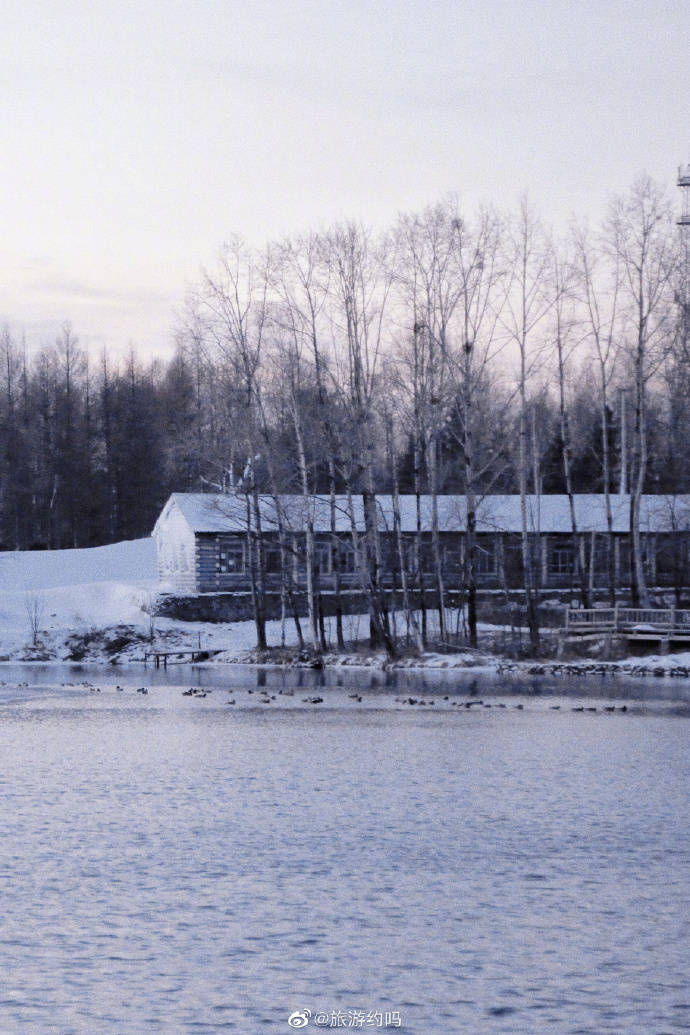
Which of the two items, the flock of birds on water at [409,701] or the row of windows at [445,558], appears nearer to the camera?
the flock of birds on water at [409,701]

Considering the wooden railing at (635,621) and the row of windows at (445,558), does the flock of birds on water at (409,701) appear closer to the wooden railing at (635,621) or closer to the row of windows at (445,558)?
the wooden railing at (635,621)

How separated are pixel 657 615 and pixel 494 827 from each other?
31.2 metres

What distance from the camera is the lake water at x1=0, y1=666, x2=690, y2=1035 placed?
8.45 metres

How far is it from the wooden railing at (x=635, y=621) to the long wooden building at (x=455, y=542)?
12.0m

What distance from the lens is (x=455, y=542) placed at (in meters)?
62.4

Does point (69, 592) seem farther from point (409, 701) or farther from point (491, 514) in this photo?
point (409, 701)

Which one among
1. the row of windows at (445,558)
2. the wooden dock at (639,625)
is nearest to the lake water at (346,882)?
the wooden dock at (639,625)

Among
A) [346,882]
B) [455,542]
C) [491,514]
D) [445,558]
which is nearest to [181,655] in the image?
[445,558]

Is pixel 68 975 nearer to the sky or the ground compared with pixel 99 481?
nearer to the ground

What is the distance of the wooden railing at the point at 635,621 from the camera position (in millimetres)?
42281

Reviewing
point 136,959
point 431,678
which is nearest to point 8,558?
point 431,678

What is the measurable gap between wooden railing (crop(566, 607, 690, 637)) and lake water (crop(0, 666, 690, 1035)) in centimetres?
1925

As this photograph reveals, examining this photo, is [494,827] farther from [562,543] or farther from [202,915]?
[562,543]

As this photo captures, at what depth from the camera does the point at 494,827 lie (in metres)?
14.3
